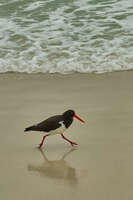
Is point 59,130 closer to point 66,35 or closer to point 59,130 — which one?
point 59,130

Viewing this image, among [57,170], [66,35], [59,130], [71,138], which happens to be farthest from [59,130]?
[66,35]

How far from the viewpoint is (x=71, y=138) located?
12.0 ft

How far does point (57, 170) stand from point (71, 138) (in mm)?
544

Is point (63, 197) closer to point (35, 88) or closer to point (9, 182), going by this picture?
point (9, 182)

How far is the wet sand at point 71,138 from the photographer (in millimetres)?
2873

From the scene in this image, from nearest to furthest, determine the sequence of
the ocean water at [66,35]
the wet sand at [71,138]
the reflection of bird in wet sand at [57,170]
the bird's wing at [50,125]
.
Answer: the wet sand at [71,138] → the reflection of bird in wet sand at [57,170] → the bird's wing at [50,125] → the ocean water at [66,35]

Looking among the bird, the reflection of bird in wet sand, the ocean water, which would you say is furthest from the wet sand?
the ocean water

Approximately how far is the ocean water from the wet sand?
41cm

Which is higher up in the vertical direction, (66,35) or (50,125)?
(50,125)

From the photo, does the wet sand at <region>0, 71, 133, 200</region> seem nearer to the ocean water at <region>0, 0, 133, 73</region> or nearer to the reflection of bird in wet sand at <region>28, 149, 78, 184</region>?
the reflection of bird in wet sand at <region>28, 149, 78, 184</region>

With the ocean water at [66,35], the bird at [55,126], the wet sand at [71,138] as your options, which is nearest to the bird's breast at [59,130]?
the bird at [55,126]

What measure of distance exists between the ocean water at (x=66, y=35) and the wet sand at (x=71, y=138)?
406 mm

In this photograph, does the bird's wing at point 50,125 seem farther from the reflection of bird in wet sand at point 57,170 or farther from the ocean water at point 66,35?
the ocean water at point 66,35

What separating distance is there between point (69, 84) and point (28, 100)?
27.3 inches
